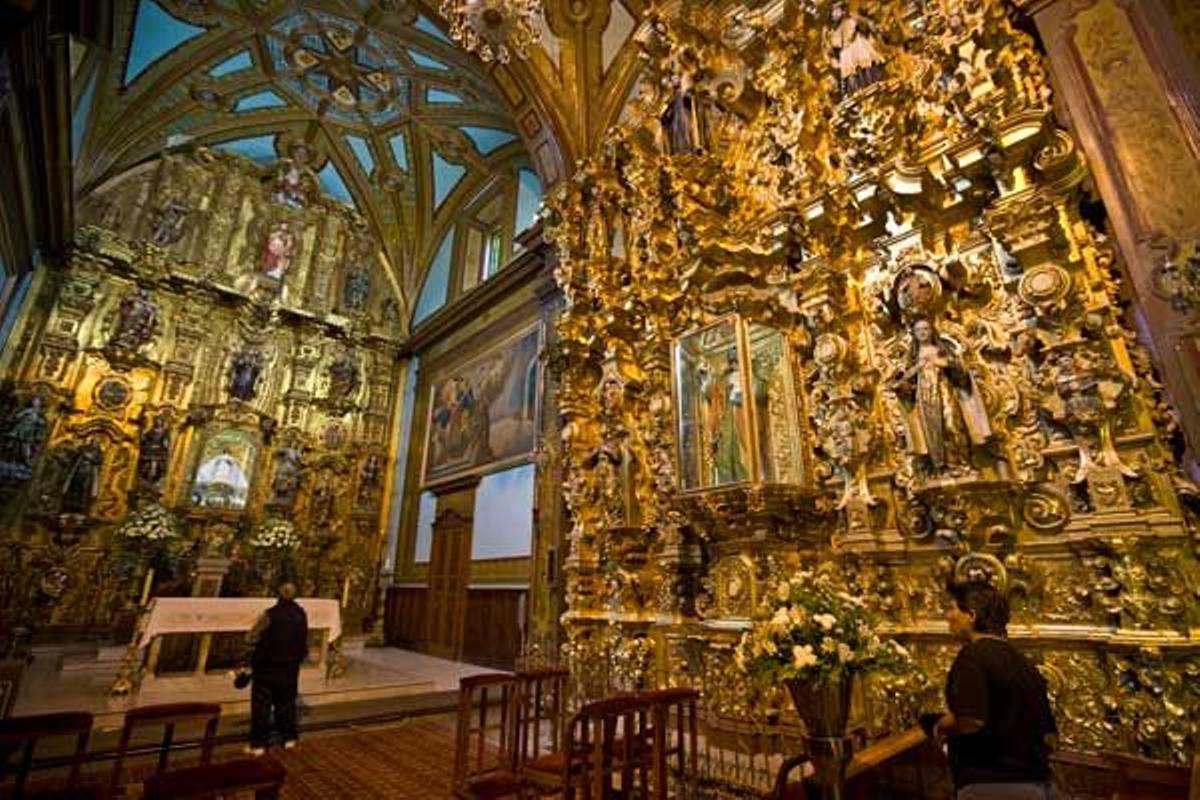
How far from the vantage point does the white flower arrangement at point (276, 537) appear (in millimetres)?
11039

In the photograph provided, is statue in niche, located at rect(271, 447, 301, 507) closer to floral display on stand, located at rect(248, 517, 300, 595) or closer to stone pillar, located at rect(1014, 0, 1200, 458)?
floral display on stand, located at rect(248, 517, 300, 595)

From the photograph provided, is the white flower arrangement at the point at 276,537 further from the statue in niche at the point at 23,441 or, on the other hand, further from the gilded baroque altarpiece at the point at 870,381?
the gilded baroque altarpiece at the point at 870,381

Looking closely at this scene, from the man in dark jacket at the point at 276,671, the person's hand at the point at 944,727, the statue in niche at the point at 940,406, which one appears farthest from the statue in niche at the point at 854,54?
the man in dark jacket at the point at 276,671

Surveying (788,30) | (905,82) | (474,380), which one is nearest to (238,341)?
(474,380)

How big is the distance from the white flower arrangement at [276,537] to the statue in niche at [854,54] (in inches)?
468

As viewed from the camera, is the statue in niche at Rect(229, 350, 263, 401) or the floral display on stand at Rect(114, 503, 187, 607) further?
the statue in niche at Rect(229, 350, 263, 401)

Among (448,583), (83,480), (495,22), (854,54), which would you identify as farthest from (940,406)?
(83,480)

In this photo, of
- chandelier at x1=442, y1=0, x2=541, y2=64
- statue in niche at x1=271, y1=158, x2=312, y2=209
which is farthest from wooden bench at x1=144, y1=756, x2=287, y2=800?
statue in niche at x1=271, y1=158, x2=312, y2=209

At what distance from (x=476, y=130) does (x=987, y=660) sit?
12.8 m

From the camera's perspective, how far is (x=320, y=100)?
488 inches

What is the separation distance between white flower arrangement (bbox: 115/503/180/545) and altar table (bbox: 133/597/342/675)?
112 inches

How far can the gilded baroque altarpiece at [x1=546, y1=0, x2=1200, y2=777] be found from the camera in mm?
3412

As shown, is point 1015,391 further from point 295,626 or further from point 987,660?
point 295,626

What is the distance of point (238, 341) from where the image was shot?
12.4m
